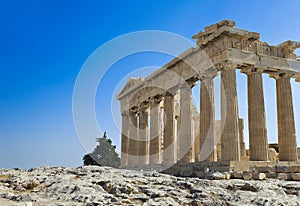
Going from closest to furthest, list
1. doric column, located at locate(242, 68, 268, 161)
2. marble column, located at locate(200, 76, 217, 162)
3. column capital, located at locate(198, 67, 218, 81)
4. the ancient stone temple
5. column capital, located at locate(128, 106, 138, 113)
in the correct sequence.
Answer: the ancient stone temple
doric column, located at locate(242, 68, 268, 161)
marble column, located at locate(200, 76, 217, 162)
column capital, located at locate(198, 67, 218, 81)
column capital, located at locate(128, 106, 138, 113)

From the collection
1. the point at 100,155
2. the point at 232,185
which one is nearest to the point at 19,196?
the point at 232,185

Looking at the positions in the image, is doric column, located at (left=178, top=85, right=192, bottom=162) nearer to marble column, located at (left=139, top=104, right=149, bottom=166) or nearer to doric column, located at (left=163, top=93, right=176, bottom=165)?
doric column, located at (left=163, top=93, right=176, bottom=165)

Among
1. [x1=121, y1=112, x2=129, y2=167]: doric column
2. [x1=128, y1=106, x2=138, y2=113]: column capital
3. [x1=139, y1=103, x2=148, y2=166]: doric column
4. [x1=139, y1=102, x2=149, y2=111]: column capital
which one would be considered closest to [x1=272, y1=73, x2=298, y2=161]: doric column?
[x1=139, y1=102, x2=149, y2=111]: column capital

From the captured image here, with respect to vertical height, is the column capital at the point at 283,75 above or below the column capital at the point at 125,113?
above

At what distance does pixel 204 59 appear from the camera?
78.2 feet

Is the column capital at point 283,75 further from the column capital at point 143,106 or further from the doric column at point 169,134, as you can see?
the column capital at point 143,106

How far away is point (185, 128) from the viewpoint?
87.4 ft

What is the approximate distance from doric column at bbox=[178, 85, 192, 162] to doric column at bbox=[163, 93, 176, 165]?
2.29 m

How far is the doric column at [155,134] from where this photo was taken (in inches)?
1273

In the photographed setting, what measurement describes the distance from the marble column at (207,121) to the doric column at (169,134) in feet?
20.0

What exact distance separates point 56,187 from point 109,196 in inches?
46.4

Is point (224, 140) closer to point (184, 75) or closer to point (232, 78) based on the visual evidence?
point (232, 78)

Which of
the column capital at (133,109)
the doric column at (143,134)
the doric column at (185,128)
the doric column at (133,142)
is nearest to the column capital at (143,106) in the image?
the doric column at (143,134)

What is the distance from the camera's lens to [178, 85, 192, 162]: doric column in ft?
85.6
